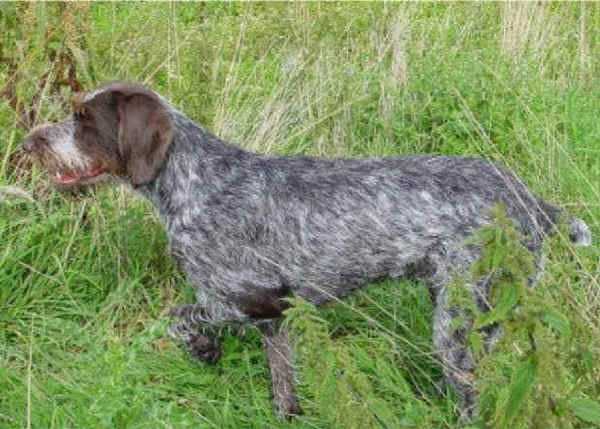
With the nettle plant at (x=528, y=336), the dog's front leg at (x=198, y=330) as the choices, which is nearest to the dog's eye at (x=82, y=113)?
the dog's front leg at (x=198, y=330)

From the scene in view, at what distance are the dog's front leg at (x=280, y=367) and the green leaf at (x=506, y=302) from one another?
2.20m

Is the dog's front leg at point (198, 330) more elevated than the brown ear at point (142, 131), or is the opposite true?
the brown ear at point (142, 131)

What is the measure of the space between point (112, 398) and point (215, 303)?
1.06 meters

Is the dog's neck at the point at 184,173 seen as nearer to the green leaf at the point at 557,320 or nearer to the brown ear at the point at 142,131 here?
the brown ear at the point at 142,131

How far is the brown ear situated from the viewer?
4.18 meters

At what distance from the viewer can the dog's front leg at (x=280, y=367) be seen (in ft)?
14.4

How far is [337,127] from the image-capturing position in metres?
6.12

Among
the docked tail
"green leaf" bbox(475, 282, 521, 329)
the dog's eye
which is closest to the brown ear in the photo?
the dog's eye

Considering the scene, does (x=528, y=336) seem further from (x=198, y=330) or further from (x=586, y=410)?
(x=198, y=330)

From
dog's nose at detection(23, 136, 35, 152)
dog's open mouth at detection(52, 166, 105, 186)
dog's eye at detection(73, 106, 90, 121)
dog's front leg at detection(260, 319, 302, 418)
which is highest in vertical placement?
dog's eye at detection(73, 106, 90, 121)

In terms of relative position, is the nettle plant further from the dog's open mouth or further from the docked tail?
the dog's open mouth

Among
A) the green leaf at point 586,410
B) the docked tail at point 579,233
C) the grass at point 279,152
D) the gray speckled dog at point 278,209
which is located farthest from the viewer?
the docked tail at point 579,233

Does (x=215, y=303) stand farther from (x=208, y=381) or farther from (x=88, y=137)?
(x=88, y=137)

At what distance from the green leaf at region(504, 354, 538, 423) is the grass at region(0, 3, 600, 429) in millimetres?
224
